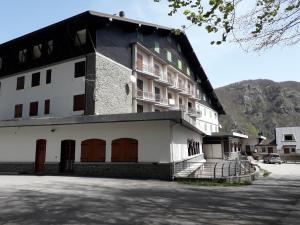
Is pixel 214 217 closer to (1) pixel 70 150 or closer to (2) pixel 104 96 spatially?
(1) pixel 70 150

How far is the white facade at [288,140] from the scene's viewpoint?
63.8 metres

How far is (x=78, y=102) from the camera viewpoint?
24359 millimetres

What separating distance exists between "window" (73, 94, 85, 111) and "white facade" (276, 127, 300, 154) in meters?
54.2

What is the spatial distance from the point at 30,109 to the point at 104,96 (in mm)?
7810

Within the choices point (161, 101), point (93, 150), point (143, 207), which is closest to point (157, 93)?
point (161, 101)

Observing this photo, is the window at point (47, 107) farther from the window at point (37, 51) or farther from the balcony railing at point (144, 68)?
the balcony railing at point (144, 68)

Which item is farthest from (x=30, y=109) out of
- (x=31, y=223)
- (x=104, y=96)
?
(x=31, y=223)

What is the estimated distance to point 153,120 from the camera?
17.8 meters

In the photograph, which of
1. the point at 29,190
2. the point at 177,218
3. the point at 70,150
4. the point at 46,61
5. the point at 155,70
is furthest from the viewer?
the point at 155,70

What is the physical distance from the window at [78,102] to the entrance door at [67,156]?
159 inches

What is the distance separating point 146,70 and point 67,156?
14.3m

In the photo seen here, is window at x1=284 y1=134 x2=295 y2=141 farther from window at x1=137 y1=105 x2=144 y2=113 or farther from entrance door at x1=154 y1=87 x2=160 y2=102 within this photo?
window at x1=137 y1=105 x2=144 y2=113

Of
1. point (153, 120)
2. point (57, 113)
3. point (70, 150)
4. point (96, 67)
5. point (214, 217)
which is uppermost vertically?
point (96, 67)

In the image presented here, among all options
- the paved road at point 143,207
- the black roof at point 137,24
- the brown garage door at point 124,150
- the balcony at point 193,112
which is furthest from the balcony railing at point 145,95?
the paved road at point 143,207
